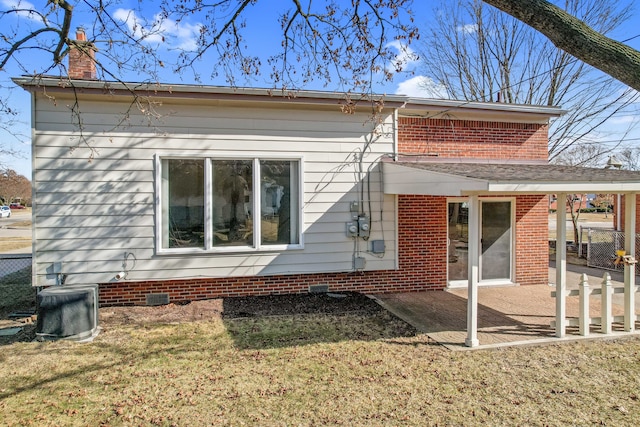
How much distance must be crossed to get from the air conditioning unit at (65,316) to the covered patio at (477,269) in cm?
494

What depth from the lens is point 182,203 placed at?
25.2ft

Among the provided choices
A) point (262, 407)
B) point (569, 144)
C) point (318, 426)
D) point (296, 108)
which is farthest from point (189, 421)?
point (569, 144)

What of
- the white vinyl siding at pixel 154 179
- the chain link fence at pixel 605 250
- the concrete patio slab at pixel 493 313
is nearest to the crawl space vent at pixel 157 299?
the white vinyl siding at pixel 154 179

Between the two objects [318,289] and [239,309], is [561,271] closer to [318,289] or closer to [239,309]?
[318,289]

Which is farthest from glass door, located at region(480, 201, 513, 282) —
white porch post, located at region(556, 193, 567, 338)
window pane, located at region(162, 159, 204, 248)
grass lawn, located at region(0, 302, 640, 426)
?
window pane, located at region(162, 159, 204, 248)

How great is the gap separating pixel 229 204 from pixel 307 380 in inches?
165

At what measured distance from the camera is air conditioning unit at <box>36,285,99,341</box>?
593 centimetres

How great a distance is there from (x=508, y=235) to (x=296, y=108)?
5.67m

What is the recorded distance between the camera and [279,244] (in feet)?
26.6

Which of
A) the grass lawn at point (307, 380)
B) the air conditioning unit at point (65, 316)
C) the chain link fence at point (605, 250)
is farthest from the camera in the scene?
the chain link fence at point (605, 250)

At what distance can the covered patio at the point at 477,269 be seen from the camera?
18.3 feet

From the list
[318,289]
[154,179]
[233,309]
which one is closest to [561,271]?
[318,289]

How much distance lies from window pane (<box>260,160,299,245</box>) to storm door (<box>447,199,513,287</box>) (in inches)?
143

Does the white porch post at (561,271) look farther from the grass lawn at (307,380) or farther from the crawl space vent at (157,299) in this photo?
the crawl space vent at (157,299)
